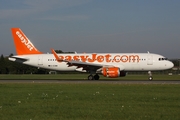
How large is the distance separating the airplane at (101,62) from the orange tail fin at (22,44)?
891 mm

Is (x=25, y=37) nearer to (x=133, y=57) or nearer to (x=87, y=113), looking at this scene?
(x=133, y=57)

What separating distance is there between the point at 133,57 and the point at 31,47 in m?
14.4

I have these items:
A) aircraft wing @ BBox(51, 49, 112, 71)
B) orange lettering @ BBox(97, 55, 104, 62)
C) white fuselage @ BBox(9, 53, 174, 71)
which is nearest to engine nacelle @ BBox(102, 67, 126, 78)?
aircraft wing @ BBox(51, 49, 112, 71)

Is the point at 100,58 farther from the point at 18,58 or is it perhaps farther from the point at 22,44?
the point at 22,44

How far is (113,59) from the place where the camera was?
138 ft

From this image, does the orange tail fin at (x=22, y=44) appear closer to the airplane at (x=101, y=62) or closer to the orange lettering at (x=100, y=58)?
the airplane at (x=101, y=62)

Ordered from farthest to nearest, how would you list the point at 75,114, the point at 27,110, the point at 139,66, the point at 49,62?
1. the point at 49,62
2. the point at 139,66
3. the point at 27,110
4. the point at 75,114

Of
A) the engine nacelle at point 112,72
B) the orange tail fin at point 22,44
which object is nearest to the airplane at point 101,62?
the engine nacelle at point 112,72

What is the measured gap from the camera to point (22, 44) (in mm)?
46531

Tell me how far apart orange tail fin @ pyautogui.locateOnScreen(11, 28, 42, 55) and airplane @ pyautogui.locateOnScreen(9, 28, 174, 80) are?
0.89m

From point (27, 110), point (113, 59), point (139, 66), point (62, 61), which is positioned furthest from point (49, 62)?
point (27, 110)

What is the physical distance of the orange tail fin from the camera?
4641cm

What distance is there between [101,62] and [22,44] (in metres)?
11.7

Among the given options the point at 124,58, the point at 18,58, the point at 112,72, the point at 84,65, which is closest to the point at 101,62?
the point at 84,65
